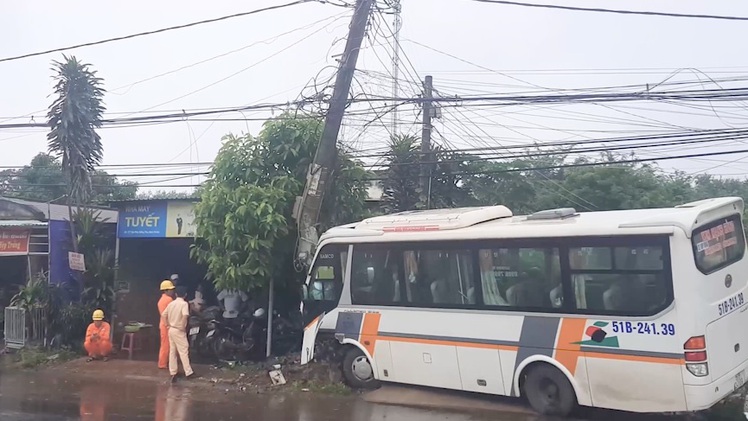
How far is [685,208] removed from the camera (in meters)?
8.27

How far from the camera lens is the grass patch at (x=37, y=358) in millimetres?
13828

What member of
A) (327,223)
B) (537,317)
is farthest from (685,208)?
(327,223)

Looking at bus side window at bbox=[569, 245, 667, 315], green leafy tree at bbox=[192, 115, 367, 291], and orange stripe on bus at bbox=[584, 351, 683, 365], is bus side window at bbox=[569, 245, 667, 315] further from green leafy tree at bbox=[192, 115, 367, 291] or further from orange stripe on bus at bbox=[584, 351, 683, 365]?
green leafy tree at bbox=[192, 115, 367, 291]

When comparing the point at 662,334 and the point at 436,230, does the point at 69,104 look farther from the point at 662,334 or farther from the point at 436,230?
the point at 662,334

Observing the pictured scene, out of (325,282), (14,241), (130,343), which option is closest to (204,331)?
(130,343)

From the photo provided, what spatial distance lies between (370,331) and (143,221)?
7.14 meters

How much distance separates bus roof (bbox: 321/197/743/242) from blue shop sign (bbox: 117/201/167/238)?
5.56 m

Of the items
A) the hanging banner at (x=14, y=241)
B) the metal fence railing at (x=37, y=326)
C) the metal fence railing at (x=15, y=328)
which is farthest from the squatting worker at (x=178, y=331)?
the hanging banner at (x=14, y=241)

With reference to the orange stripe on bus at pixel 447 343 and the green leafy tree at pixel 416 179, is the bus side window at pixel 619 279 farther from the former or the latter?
the green leafy tree at pixel 416 179

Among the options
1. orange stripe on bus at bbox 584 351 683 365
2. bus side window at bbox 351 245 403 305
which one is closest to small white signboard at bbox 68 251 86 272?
bus side window at bbox 351 245 403 305

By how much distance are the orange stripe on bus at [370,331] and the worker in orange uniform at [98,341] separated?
245 inches

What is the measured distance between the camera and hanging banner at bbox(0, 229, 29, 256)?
16.0m

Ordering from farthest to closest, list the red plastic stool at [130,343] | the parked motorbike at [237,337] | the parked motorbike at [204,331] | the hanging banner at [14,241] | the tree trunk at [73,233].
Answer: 1. the hanging banner at [14,241]
2. the tree trunk at [73,233]
3. the red plastic stool at [130,343]
4. the parked motorbike at [204,331]
5. the parked motorbike at [237,337]

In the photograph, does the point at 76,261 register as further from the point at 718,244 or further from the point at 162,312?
the point at 718,244
